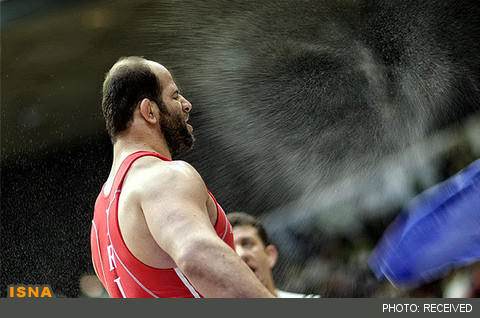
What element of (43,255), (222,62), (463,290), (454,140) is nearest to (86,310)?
(463,290)

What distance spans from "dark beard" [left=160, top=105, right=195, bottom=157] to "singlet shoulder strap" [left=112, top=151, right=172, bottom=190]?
0.13 meters

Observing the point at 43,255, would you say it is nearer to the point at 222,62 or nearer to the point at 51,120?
the point at 51,120

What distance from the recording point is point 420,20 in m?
3.05

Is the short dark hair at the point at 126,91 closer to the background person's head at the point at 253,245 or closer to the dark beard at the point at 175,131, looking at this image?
the dark beard at the point at 175,131

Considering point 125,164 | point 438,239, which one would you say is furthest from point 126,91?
point 438,239

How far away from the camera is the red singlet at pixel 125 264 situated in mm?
1179

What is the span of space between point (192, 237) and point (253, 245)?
1.59 m

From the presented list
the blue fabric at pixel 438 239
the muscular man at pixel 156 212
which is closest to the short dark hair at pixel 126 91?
the muscular man at pixel 156 212

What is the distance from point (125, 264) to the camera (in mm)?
1206

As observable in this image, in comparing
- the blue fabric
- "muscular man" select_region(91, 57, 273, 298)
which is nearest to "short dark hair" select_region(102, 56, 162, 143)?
"muscular man" select_region(91, 57, 273, 298)

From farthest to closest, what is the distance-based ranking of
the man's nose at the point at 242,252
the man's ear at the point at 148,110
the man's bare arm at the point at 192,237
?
the man's nose at the point at 242,252, the man's ear at the point at 148,110, the man's bare arm at the point at 192,237

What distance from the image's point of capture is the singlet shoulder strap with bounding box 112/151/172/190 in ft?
4.11

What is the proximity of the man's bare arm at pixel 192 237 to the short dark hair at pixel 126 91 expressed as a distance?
0.29 meters

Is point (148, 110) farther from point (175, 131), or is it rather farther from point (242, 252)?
point (242, 252)
